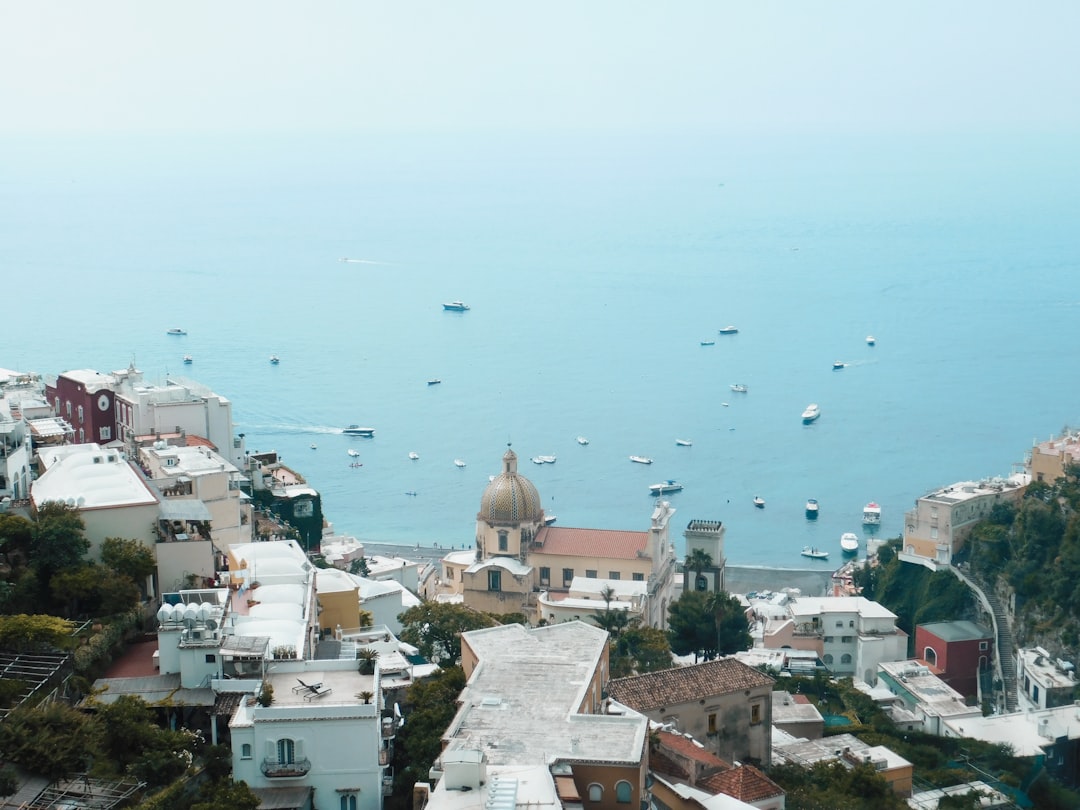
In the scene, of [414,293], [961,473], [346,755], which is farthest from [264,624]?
[414,293]

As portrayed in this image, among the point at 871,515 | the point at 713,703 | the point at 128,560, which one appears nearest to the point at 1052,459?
the point at 871,515

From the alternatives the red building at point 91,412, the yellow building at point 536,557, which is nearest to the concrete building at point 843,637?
the yellow building at point 536,557

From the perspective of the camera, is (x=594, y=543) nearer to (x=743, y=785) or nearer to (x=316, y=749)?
(x=743, y=785)

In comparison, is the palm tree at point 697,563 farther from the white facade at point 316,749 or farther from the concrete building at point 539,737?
the white facade at point 316,749

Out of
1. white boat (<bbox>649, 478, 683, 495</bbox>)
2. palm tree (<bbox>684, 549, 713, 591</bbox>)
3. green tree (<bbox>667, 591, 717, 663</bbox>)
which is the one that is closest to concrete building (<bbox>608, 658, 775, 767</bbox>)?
green tree (<bbox>667, 591, 717, 663</bbox>)

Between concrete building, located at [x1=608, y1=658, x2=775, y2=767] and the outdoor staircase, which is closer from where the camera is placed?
concrete building, located at [x1=608, y1=658, x2=775, y2=767]

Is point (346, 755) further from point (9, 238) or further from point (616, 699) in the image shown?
point (9, 238)

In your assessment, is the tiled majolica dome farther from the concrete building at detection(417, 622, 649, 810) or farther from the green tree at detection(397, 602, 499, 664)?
the concrete building at detection(417, 622, 649, 810)
